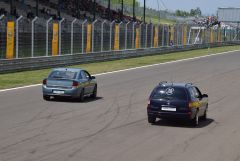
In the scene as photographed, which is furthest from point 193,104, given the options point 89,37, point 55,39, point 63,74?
point 89,37

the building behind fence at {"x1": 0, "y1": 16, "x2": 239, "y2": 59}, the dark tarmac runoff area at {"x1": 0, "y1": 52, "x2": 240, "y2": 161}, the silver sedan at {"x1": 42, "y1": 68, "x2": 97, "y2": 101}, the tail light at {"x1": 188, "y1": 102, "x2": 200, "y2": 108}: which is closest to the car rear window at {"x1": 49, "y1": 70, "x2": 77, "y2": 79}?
the silver sedan at {"x1": 42, "y1": 68, "x2": 97, "y2": 101}

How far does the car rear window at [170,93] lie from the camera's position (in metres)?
18.7

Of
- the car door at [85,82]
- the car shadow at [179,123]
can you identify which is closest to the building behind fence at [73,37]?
the car door at [85,82]

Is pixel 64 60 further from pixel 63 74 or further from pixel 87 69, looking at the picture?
pixel 63 74

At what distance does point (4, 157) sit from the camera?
39.3ft

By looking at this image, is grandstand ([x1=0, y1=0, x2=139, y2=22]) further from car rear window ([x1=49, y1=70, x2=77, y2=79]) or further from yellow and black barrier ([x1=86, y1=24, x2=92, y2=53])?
car rear window ([x1=49, y1=70, x2=77, y2=79])

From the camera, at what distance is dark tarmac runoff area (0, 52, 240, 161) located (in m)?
13.0

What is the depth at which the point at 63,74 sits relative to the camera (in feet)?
79.5

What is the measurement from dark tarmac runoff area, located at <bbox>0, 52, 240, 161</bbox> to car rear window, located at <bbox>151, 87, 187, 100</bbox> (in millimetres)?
901

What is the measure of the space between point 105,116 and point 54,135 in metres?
4.78

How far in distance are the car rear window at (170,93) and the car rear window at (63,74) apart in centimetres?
595

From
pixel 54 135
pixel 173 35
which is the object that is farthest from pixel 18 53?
pixel 173 35

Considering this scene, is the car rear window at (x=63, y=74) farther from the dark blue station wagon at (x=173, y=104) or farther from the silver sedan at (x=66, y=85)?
Answer: the dark blue station wagon at (x=173, y=104)

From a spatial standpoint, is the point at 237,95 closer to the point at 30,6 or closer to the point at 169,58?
the point at 169,58
